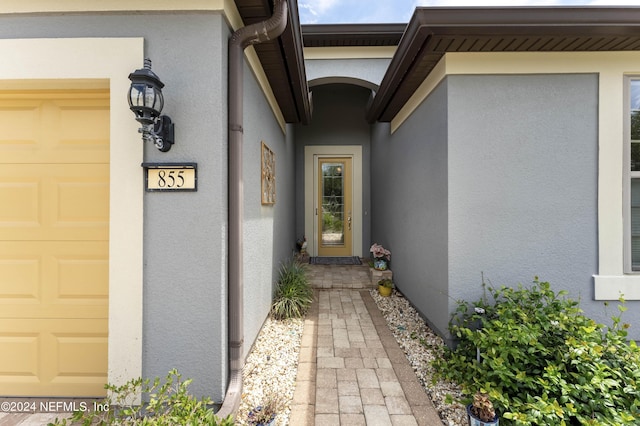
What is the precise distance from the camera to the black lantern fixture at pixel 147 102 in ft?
5.14

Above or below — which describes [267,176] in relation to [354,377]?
above

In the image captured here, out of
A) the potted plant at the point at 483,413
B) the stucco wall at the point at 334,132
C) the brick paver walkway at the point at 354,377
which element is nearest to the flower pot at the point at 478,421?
the potted plant at the point at 483,413

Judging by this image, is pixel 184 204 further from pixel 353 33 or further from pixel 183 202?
pixel 353 33

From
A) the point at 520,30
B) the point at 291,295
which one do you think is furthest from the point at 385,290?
the point at 520,30

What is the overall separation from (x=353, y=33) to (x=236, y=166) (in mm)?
4020

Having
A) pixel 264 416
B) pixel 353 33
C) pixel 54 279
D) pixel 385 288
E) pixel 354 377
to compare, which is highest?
pixel 353 33

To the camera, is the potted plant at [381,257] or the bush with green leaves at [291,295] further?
the potted plant at [381,257]

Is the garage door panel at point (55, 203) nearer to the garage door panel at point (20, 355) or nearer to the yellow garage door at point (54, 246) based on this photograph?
the yellow garage door at point (54, 246)

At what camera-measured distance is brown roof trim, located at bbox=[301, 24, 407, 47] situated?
15.0ft

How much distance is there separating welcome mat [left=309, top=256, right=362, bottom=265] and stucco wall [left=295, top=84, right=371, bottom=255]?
517 millimetres

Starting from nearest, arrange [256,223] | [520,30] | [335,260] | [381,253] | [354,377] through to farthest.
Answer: [520,30] → [354,377] → [256,223] → [381,253] → [335,260]

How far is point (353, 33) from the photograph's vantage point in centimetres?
462

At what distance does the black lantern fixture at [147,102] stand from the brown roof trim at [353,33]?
12.3 feet

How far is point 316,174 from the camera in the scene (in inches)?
257
